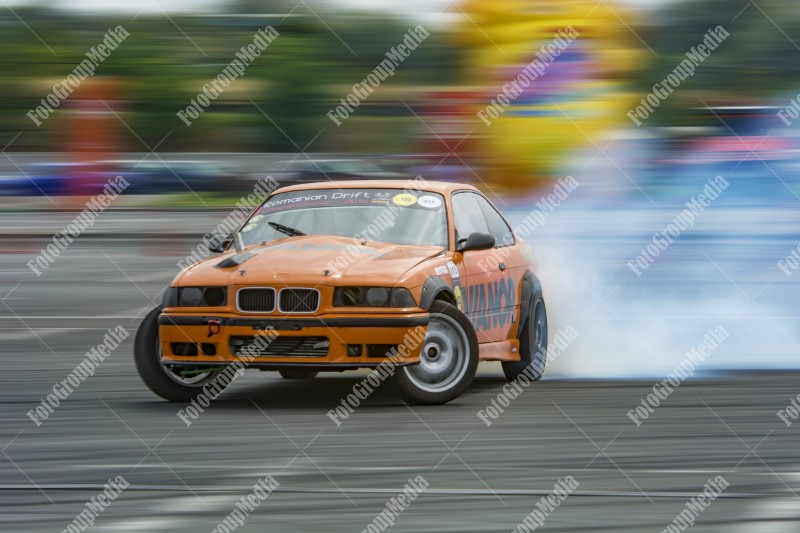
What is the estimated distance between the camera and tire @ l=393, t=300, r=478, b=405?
337 inches

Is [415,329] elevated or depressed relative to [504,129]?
depressed

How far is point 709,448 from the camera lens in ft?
23.1

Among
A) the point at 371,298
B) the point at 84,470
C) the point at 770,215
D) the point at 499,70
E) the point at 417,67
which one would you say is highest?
the point at 417,67

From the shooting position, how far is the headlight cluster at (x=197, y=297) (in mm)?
8516

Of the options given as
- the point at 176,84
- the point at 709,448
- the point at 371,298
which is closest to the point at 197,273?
the point at 371,298

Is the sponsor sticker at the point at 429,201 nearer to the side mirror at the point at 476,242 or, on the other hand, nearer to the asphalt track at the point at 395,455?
the side mirror at the point at 476,242

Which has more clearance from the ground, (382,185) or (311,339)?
(382,185)

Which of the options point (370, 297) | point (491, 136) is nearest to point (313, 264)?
point (370, 297)

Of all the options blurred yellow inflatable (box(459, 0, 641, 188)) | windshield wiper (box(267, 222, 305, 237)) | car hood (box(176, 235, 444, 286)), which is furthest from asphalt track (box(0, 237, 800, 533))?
blurred yellow inflatable (box(459, 0, 641, 188))

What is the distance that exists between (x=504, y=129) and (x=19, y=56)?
142ft

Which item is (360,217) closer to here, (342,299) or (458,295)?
(458,295)

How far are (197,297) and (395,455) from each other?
2.33 m

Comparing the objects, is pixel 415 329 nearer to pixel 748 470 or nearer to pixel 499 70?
pixel 748 470

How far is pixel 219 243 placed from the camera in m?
9.57
